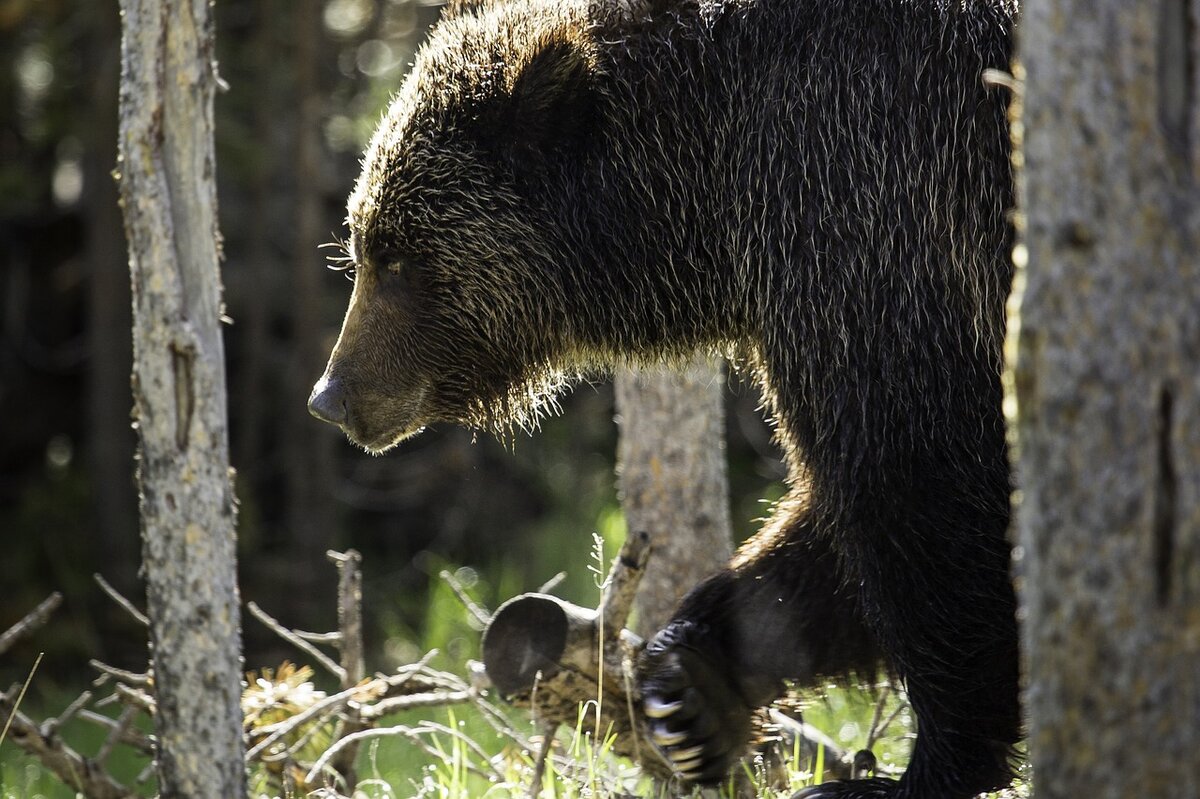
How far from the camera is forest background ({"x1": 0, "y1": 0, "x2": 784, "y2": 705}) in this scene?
944cm

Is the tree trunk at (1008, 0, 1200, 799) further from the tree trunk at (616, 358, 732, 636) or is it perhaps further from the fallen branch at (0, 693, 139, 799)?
the fallen branch at (0, 693, 139, 799)

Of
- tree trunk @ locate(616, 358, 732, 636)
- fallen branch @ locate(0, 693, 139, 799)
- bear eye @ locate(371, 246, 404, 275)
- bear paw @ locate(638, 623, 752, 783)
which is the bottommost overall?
fallen branch @ locate(0, 693, 139, 799)

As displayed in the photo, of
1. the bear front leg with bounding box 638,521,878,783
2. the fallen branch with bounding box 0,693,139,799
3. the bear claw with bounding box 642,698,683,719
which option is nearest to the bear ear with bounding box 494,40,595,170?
the bear front leg with bounding box 638,521,878,783

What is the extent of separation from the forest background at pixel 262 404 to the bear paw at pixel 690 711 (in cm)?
446

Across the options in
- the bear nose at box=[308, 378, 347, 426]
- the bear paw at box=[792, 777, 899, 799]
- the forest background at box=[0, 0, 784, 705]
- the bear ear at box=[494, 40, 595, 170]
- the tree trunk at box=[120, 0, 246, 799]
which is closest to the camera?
the tree trunk at box=[120, 0, 246, 799]

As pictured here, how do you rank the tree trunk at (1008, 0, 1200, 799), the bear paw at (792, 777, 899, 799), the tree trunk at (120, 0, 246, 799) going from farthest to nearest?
the bear paw at (792, 777, 899, 799), the tree trunk at (120, 0, 246, 799), the tree trunk at (1008, 0, 1200, 799)

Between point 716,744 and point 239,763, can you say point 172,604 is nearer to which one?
point 239,763

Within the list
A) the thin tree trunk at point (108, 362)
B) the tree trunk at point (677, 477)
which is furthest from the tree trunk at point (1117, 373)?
the thin tree trunk at point (108, 362)

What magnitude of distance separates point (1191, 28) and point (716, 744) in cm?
242

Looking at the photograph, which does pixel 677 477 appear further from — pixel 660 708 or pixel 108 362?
pixel 108 362

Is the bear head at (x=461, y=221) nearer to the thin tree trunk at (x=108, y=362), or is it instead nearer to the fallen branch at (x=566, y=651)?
the fallen branch at (x=566, y=651)

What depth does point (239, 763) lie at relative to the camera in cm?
318

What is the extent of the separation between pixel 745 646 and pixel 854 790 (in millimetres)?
537

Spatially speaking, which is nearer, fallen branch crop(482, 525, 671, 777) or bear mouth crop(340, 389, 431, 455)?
fallen branch crop(482, 525, 671, 777)
